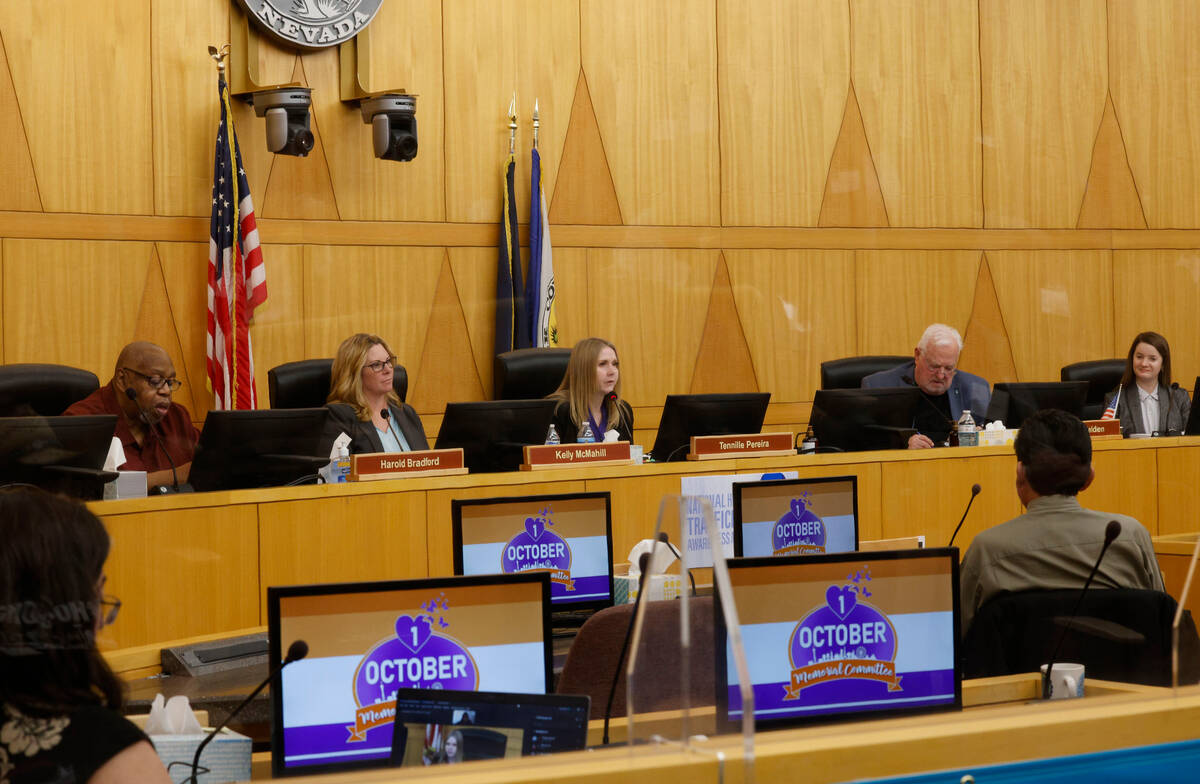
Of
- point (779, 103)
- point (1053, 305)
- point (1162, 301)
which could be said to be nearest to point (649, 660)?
point (779, 103)

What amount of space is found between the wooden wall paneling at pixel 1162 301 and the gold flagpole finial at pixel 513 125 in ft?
13.9

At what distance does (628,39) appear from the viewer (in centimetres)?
756

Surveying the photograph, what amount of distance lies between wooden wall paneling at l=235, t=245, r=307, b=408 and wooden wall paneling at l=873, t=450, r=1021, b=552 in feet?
10.5

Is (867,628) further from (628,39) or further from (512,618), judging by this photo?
(628,39)

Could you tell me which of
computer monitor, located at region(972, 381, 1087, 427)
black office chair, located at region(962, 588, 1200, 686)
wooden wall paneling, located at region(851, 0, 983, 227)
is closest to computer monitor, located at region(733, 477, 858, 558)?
black office chair, located at region(962, 588, 1200, 686)

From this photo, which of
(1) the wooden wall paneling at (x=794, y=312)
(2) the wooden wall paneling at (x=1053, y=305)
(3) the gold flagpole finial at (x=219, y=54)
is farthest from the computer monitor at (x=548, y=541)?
(2) the wooden wall paneling at (x=1053, y=305)

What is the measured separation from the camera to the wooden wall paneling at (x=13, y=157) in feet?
20.0

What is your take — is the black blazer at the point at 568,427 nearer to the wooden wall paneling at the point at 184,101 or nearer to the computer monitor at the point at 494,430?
the computer monitor at the point at 494,430

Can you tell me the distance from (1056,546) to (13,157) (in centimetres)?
520

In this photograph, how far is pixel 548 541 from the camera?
3092 mm

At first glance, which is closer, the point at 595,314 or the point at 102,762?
the point at 102,762

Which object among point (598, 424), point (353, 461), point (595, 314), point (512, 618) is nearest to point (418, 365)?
point (595, 314)

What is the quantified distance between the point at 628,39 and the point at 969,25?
2393 mm

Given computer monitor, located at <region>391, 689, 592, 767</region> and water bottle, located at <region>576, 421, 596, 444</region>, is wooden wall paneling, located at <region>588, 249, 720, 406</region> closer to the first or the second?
water bottle, located at <region>576, 421, 596, 444</region>
